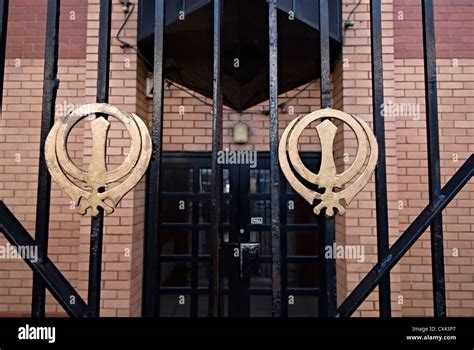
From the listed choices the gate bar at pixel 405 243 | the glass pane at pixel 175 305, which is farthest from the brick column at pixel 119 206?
the gate bar at pixel 405 243

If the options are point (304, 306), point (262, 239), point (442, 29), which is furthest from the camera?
point (262, 239)

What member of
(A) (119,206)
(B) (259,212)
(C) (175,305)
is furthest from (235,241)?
(A) (119,206)

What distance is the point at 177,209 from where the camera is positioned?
3.82 meters

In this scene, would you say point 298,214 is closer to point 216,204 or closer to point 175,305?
point 175,305

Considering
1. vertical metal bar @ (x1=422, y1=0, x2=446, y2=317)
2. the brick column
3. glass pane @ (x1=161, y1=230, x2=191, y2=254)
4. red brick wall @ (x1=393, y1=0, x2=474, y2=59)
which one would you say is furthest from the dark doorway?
vertical metal bar @ (x1=422, y1=0, x2=446, y2=317)

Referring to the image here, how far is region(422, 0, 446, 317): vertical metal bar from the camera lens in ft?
3.32

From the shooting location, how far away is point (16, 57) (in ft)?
11.3

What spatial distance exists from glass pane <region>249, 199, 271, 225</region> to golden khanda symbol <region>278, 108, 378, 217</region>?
113 inches

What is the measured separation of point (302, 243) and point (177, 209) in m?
1.54

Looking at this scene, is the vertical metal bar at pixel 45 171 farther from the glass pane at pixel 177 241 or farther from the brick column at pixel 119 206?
the glass pane at pixel 177 241

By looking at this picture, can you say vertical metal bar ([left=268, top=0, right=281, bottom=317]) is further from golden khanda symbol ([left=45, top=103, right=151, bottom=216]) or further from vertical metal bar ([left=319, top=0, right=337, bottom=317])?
golden khanda symbol ([left=45, top=103, right=151, bottom=216])

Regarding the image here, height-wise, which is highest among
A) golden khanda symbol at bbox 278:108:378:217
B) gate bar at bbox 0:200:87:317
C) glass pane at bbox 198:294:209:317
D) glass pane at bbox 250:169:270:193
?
glass pane at bbox 250:169:270:193

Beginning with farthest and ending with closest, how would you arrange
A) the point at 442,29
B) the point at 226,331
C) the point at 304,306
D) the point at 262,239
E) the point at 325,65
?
the point at 262,239 < the point at 304,306 < the point at 442,29 < the point at 325,65 < the point at 226,331

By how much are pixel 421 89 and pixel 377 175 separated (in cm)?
285
